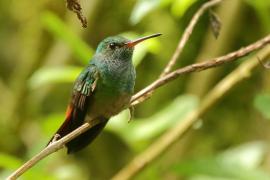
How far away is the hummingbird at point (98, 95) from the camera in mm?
2105

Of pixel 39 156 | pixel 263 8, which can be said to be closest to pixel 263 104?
pixel 263 8

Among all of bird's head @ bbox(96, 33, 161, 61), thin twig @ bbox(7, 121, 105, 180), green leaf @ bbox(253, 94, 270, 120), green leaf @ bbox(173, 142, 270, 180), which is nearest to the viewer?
thin twig @ bbox(7, 121, 105, 180)

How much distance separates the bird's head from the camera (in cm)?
231

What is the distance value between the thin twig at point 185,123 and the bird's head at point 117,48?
0.46 m

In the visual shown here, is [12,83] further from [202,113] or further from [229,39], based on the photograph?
[202,113]

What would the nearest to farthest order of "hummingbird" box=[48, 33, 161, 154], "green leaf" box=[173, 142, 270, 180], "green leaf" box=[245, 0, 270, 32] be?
"hummingbird" box=[48, 33, 161, 154] < "green leaf" box=[173, 142, 270, 180] < "green leaf" box=[245, 0, 270, 32]

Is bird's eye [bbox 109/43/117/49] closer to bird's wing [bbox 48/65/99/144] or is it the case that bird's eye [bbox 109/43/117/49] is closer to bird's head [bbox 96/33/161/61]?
bird's head [bbox 96/33/161/61]

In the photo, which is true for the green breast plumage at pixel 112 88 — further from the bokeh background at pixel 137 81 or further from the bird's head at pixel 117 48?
the bokeh background at pixel 137 81

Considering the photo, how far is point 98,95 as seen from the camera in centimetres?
218

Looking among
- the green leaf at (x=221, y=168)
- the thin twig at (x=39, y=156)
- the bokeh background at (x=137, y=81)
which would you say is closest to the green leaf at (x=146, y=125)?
the green leaf at (x=221, y=168)

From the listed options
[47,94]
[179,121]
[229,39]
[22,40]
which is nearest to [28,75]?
[47,94]

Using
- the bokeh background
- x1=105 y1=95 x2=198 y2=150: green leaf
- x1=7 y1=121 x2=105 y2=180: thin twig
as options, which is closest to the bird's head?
x1=105 y1=95 x2=198 y2=150: green leaf

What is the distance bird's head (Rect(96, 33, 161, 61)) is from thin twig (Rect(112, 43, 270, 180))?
0.46m

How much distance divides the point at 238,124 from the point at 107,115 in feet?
7.30
